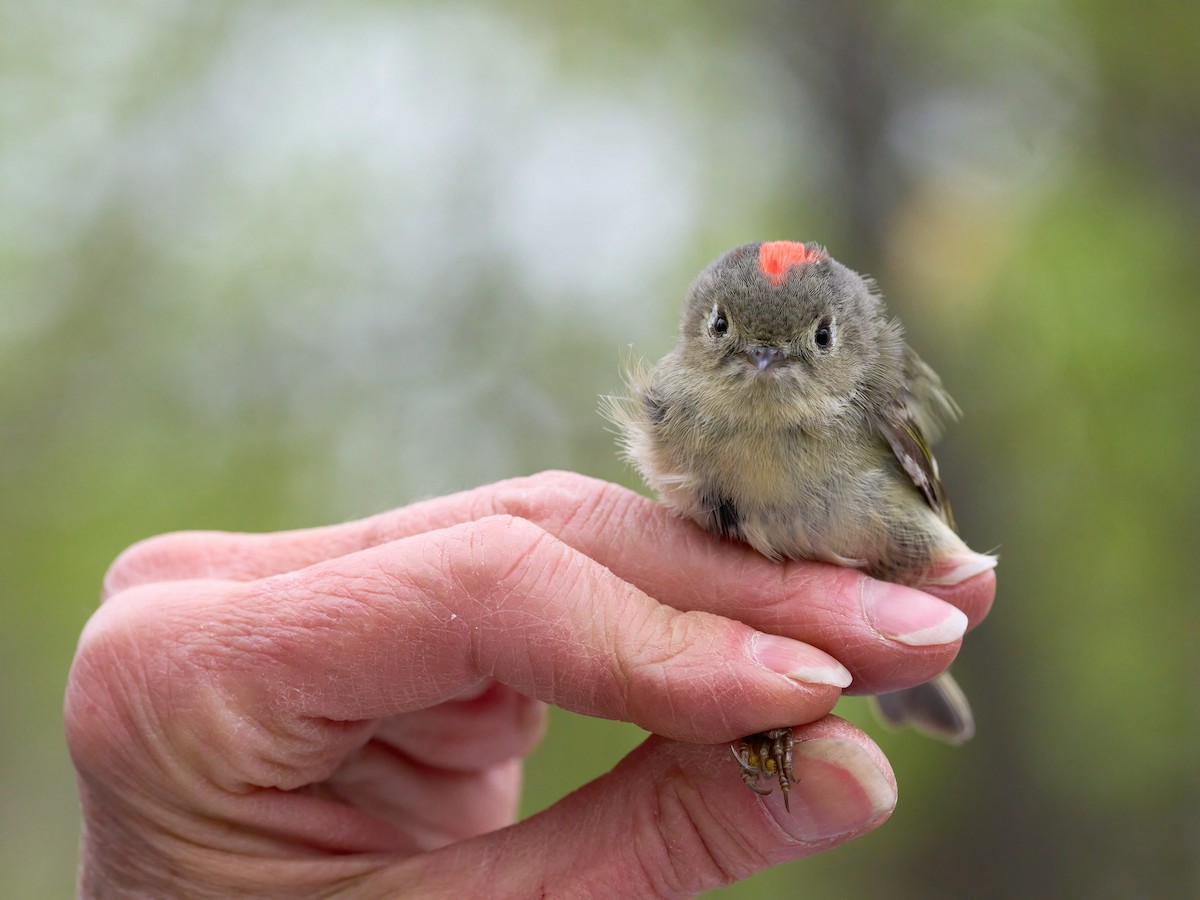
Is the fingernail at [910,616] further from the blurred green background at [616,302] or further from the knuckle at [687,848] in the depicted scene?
the blurred green background at [616,302]

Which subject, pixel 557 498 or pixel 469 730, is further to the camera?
pixel 469 730

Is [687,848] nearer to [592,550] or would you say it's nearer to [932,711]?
[592,550]

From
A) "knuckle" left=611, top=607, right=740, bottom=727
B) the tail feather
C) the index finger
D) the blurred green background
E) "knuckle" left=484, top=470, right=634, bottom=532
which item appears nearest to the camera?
"knuckle" left=611, top=607, right=740, bottom=727

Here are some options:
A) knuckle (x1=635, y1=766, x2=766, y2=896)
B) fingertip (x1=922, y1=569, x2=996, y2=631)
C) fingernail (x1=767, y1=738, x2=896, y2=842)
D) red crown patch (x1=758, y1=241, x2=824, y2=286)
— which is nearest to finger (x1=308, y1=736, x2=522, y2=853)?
knuckle (x1=635, y1=766, x2=766, y2=896)

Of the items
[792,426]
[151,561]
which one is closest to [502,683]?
[792,426]

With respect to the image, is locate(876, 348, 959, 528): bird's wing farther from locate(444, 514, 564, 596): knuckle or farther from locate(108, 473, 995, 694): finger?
locate(444, 514, 564, 596): knuckle

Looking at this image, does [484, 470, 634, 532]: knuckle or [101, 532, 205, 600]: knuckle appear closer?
[484, 470, 634, 532]: knuckle
